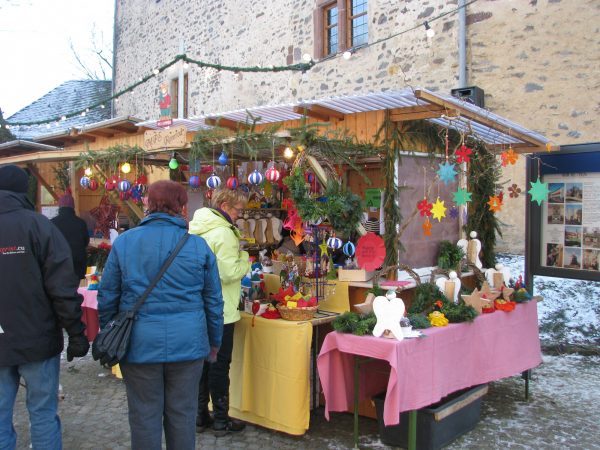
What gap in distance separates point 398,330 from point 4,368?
81.7 inches

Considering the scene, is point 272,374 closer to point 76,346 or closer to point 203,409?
point 203,409

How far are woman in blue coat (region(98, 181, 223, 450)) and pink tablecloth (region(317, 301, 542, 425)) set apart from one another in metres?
1.07

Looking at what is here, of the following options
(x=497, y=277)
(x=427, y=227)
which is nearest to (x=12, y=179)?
(x=427, y=227)

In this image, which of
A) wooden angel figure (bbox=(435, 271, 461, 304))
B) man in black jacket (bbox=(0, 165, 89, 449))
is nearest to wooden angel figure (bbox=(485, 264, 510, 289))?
wooden angel figure (bbox=(435, 271, 461, 304))

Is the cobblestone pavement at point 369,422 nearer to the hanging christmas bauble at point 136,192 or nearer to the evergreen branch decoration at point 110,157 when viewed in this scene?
the hanging christmas bauble at point 136,192

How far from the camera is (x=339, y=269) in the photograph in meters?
4.34

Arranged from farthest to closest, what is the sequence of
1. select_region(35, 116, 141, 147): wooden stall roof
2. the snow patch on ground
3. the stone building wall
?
the stone building wall
select_region(35, 116, 141, 147): wooden stall roof
the snow patch on ground

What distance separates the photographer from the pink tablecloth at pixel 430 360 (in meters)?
3.27

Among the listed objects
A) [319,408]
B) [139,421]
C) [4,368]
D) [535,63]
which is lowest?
[319,408]

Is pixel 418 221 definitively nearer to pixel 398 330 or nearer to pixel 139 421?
pixel 398 330

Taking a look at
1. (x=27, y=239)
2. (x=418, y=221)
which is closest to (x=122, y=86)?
(x=418, y=221)

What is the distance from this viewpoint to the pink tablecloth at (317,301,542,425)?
327 cm

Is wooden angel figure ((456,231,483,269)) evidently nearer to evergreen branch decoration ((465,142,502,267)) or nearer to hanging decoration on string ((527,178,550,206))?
evergreen branch decoration ((465,142,502,267))

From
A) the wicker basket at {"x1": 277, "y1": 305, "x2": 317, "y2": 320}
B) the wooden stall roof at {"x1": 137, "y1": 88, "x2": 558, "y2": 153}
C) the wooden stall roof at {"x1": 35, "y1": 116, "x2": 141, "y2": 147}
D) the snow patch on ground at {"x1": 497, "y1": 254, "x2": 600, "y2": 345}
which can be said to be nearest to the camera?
the wicker basket at {"x1": 277, "y1": 305, "x2": 317, "y2": 320}
